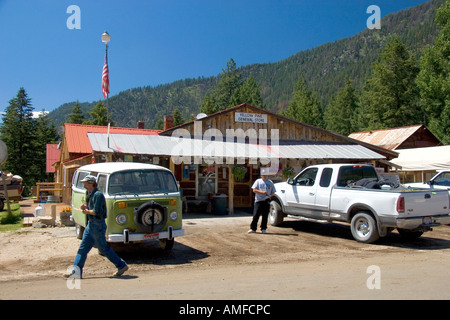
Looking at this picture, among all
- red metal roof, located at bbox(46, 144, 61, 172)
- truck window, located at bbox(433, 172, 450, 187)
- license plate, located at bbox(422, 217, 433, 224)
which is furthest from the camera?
red metal roof, located at bbox(46, 144, 61, 172)

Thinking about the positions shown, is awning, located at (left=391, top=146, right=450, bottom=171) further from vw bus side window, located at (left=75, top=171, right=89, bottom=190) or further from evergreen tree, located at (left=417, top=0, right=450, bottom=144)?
vw bus side window, located at (left=75, top=171, right=89, bottom=190)

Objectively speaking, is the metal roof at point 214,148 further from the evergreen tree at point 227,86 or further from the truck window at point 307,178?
the evergreen tree at point 227,86

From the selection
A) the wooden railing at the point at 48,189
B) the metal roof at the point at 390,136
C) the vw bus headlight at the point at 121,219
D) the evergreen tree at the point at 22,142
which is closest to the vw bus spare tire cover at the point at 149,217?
the vw bus headlight at the point at 121,219

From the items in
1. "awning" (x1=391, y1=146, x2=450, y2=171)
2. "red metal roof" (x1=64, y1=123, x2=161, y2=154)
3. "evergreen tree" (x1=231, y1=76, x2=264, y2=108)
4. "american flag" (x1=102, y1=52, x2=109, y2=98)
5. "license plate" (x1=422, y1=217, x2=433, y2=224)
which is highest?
"evergreen tree" (x1=231, y1=76, x2=264, y2=108)

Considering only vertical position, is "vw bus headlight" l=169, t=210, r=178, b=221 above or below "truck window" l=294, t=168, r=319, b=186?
below

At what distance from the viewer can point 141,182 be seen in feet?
28.8

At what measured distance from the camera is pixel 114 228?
792 centimetres

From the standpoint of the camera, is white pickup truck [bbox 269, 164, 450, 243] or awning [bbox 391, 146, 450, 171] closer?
white pickup truck [bbox 269, 164, 450, 243]

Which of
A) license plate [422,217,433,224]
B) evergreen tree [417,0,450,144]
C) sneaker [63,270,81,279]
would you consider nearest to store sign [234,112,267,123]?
license plate [422,217,433,224]

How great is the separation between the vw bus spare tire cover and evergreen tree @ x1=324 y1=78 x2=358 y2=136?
58270 millimetres

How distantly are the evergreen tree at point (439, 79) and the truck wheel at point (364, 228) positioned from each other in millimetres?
29981

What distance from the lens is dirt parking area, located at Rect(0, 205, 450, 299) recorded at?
5578mm
